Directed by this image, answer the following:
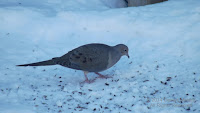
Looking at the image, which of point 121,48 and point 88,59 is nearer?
point 88,59

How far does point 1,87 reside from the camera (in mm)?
4066

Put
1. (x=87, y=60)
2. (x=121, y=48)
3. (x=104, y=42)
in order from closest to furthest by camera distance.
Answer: (x=87, y=60) < (x=121, y=48) < (x=104, y=42)

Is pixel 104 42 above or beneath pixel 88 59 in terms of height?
beneath

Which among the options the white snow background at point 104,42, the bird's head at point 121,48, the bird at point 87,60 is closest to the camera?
the white snow background at point 104,42

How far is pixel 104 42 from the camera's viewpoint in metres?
5.71

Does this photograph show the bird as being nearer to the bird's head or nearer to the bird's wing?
the bird's wing

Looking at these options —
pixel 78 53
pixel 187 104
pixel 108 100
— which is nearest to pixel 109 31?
pixel 78 53

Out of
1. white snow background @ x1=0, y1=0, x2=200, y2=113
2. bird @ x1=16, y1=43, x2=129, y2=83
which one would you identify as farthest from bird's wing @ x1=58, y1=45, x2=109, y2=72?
white snow background @ x1=0, y1=0, x2=200, y2=113

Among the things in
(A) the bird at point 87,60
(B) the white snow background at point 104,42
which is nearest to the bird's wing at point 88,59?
(A) the bird at point 87,60

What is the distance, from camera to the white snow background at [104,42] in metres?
3.78

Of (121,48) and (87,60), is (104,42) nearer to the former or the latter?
(121,48)

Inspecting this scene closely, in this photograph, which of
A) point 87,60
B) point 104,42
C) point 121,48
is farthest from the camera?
point 104,42

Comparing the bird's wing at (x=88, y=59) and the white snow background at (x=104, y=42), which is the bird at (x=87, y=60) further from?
the white snow background at (x=104, y=42)

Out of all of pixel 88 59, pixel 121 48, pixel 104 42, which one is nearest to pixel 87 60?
pixel 88 59
